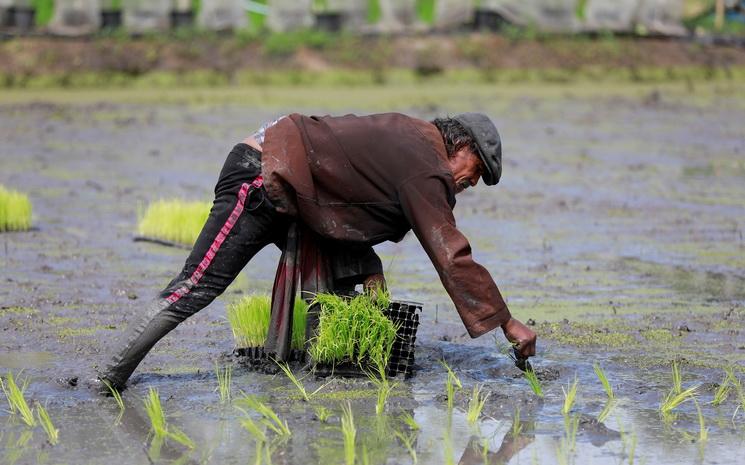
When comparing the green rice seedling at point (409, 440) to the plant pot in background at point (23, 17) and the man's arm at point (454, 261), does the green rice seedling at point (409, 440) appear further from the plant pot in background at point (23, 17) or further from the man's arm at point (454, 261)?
the plant pot in background at point (23, 17)

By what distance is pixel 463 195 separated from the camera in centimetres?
1248

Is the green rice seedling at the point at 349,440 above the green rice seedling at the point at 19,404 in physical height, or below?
above

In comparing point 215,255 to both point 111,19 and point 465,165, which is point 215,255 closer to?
point 465,165

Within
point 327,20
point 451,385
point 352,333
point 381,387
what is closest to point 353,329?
point 352,333

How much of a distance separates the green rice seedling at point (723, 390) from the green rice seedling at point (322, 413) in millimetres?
1782

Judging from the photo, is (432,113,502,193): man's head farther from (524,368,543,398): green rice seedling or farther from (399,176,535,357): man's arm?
(524,368,543,398): green rice seedling

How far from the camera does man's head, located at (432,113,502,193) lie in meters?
5.61

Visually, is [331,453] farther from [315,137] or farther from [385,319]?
[315,137]

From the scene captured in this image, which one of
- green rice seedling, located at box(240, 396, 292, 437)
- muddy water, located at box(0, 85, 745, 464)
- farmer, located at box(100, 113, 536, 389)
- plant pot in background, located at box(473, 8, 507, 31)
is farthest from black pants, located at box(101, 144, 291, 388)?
plant pot in background, located at box(473, 8, 507, 31)

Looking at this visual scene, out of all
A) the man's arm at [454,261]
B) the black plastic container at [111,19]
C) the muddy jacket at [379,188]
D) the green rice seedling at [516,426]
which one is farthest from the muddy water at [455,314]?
the black plastic container at [111,19]

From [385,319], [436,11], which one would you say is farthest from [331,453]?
[436,11]

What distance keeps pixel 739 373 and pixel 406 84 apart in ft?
52.5

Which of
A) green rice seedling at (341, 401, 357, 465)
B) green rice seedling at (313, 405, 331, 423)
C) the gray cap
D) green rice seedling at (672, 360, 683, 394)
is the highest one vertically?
the gray cap

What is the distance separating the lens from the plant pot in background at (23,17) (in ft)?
73.1
